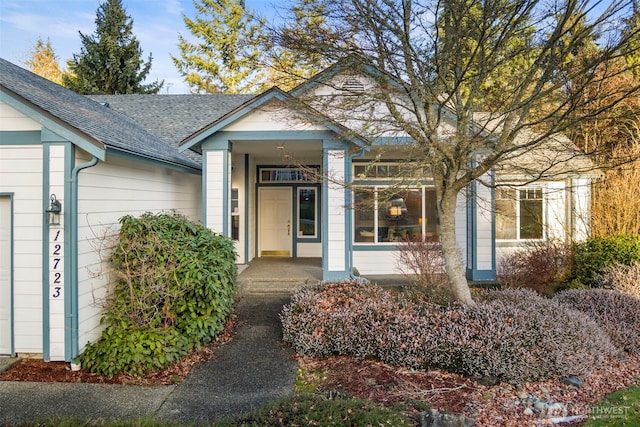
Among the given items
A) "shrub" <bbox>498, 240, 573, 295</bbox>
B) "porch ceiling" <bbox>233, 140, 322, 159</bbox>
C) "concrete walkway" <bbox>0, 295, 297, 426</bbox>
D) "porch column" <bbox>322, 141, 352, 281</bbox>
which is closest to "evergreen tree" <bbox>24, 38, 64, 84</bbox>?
"porch ceiling" <bbox>233, 140, 322, 159</bbox>

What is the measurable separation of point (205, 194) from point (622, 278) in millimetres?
8949

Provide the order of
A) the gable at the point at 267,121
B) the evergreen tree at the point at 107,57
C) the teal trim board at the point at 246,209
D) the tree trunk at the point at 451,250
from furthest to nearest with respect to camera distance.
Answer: the evergreen tree at the point at 107,57
the teal trim board at the point at 246,209
the gable at the point at 267,121
the tree trunk at the point at 451,250

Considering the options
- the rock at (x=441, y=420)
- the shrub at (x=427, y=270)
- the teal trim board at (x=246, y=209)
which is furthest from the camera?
the teal trim board at (x=246, y=209)

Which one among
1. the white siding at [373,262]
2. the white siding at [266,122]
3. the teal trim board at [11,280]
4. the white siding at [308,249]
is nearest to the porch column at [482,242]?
the white siding at [373,262]

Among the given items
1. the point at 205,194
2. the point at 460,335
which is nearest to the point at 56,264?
the point at 205,194

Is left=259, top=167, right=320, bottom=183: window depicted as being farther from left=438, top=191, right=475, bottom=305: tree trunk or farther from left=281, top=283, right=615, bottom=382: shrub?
left=438, top=191, right=475, bottom=305: tree trunk

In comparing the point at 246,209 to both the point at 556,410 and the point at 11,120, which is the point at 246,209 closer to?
the point at 11,120

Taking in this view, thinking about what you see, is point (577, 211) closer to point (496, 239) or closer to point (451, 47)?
point (496, 239)

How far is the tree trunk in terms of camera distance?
6.15 metres

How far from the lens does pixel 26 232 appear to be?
546 cm

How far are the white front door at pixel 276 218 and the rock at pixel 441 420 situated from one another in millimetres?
8575

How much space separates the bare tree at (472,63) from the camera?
484 cm

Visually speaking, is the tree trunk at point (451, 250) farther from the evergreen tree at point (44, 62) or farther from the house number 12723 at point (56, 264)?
the evergreen tree at point (44, 62)

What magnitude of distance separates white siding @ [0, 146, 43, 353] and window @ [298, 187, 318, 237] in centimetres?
756
